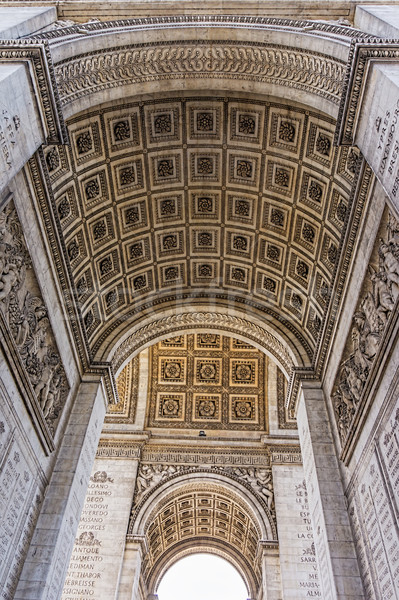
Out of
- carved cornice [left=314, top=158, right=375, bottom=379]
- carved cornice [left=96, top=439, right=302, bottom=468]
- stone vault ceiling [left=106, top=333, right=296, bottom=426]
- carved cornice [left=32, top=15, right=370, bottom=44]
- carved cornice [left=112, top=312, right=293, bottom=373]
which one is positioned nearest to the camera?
carved cornice [left=314, top=158, right=375, bottom=379]

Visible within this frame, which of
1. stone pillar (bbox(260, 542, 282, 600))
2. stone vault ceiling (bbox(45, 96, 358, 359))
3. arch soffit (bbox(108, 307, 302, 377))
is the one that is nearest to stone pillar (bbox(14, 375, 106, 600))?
arch soffit (bbox(108, 307, 302, 377))

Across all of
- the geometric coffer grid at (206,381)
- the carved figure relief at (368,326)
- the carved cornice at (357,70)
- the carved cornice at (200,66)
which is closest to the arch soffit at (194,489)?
the geometric coffer grid at (206,381)

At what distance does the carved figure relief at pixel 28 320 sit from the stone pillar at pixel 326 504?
19.4 feet

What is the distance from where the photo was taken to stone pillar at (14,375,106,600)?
9117 millimetres

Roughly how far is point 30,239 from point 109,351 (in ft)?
15.9

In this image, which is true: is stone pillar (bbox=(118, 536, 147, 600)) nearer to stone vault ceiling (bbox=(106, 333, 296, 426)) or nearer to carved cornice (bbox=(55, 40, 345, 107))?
stone vault ceiling (bbox=(106, 333, 296, 426))

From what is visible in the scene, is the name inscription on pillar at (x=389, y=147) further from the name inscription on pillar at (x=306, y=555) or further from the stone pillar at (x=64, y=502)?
the name inscription on pillar at (x=306, y=555)

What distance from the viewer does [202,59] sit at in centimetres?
1144

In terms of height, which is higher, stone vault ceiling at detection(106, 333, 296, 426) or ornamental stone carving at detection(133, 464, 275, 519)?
stone vault ceiling at detection(106, 333, 296, 426)

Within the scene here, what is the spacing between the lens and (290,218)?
13141 millimetres

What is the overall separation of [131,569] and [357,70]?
16588mm

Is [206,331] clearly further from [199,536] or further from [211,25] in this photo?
[199,536]

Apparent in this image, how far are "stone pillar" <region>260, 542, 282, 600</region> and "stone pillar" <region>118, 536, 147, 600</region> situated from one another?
14.2 feet

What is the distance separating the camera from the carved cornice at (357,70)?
821cm
